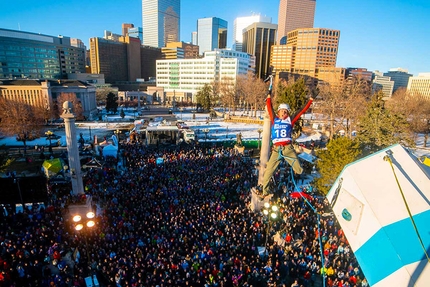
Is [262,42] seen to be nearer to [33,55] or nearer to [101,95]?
[101,95]

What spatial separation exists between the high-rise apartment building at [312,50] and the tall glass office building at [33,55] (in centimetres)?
9298

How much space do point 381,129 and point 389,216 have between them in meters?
22.1

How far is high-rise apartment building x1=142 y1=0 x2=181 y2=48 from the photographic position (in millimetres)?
187625

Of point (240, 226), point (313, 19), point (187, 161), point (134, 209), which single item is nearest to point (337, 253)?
point (240, 226)

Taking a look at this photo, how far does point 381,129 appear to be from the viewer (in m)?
21.1

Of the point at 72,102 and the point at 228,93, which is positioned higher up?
the point at 228,93

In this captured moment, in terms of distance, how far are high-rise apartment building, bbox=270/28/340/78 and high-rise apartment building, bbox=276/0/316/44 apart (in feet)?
173

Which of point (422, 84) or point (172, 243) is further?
point (422, 84)

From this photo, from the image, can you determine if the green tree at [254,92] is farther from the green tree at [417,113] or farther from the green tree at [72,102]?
the green tree at [72,102]

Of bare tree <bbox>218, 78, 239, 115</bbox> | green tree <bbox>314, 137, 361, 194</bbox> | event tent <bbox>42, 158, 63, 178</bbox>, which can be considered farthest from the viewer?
bare tree <bbox>218, 78, 239, 115</bbox>

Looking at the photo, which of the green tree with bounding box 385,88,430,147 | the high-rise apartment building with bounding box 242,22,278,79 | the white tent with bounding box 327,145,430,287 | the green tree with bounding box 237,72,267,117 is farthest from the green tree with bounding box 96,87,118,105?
the white tent with bounding box 327,145,430,287

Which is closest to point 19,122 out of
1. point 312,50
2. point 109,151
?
point 109,151

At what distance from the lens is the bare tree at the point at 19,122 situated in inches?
1182

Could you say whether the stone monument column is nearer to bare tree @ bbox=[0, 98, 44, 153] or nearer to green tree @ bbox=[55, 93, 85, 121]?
bare tree @ bbox=[0, 98, 44, 153]
